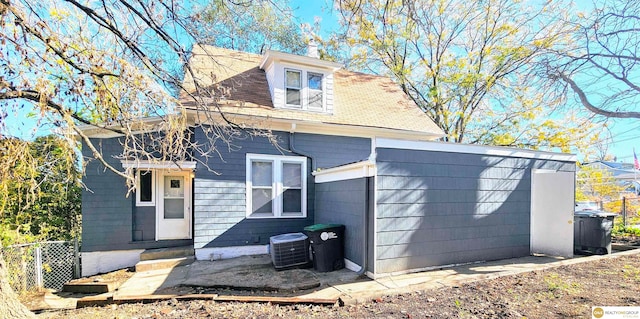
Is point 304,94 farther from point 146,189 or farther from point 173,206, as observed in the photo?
point 146,189

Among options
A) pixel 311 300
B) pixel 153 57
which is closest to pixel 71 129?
pixel 153 57

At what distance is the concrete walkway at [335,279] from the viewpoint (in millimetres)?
4559

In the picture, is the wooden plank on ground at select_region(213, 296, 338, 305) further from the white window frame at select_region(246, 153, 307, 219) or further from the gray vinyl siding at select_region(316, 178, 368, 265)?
the white window frame at select_region(246, 153, 307, 219)

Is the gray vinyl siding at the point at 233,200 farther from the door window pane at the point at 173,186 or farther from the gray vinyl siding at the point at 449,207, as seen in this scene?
the gray vinyl siding at the point at 449,207

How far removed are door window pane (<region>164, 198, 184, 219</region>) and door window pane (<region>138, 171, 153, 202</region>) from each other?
40 cm

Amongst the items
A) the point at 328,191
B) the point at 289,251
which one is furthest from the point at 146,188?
the point at 328,191

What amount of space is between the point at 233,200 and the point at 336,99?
433cm

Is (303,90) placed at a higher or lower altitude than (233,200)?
higher

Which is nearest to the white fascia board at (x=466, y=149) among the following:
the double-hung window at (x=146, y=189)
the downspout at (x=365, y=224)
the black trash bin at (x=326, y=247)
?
the downspout at (x=365, y=224)

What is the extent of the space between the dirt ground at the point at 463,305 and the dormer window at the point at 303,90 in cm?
539

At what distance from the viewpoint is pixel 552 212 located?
6.60 metres

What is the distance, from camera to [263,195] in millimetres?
7535

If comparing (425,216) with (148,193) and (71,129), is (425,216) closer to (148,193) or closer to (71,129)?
(71,129)

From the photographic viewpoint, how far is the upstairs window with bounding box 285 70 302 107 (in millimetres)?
8180
